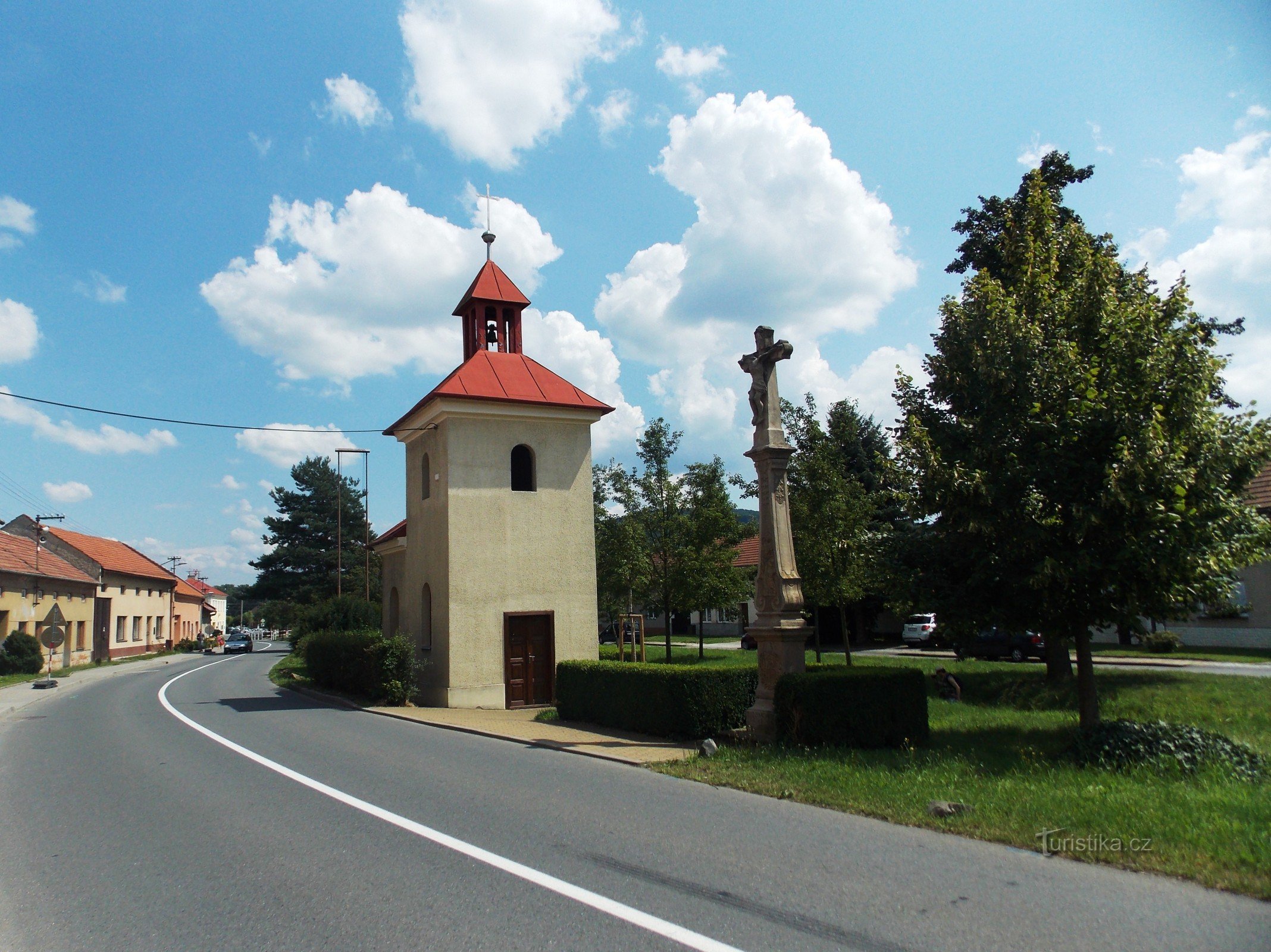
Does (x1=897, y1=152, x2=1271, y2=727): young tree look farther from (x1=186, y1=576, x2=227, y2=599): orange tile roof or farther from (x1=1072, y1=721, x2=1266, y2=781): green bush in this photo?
(x1=186, y1=576, x2=227, y2=599): orange tile roof

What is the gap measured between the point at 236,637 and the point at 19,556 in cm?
2887

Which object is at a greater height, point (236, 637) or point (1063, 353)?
point (1063, 353)

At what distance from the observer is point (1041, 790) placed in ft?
25.6

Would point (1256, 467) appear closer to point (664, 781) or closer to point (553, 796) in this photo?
point (664, 781)

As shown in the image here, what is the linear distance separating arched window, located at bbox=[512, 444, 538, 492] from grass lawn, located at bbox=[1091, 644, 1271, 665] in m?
18.4

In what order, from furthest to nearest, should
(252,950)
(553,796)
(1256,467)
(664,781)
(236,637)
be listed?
1. (236,637)
2. (1256,467)
3. (664,781)
4. (553,796)
5. (252,950)

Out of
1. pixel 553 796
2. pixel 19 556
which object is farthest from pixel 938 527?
pixel 19 556

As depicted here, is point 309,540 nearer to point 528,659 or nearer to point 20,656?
point 20,656

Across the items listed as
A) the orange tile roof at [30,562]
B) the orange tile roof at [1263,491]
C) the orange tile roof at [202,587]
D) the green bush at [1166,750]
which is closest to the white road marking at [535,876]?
the green bush at [1166,750]

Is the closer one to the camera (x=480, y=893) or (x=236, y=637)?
(x=480, y=893)

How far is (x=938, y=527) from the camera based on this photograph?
11547mm

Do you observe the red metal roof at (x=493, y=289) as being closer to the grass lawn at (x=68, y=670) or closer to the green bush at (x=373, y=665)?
the green bush at (x=373, y=665)

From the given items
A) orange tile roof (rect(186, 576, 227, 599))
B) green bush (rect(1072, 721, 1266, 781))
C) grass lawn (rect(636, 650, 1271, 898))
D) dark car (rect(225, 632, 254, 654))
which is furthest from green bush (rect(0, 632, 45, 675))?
orange tile roof (rect(186, 576, 227, 599))

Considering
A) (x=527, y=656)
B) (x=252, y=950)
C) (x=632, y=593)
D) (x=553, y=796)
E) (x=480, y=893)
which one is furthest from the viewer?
(x=632, y=593)
